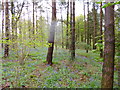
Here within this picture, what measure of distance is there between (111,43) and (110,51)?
0.21 metres

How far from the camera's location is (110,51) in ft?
8.02

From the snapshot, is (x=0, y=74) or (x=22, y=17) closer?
(x=22, y=17)

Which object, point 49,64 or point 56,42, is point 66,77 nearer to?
point 49,64

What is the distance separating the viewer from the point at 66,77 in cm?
520

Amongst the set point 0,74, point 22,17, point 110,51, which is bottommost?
point 0,74

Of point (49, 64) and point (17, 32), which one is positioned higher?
point (17, 32)

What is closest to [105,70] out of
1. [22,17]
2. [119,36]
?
[119,36]

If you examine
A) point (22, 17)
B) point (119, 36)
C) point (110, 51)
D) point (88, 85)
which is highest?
point (22, 17)

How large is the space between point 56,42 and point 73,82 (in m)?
5.19

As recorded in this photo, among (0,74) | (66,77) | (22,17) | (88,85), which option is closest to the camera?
(22,17)

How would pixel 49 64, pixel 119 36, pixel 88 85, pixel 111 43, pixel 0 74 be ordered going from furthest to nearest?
pixel 49 64 → pixel 0 74 → pixel 88 85 → pixel 119 36 → pixel 111 43

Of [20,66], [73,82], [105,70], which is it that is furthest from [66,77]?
[105,70]

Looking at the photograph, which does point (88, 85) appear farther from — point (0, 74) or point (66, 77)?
point (0, 74)

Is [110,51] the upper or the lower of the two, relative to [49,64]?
upper
